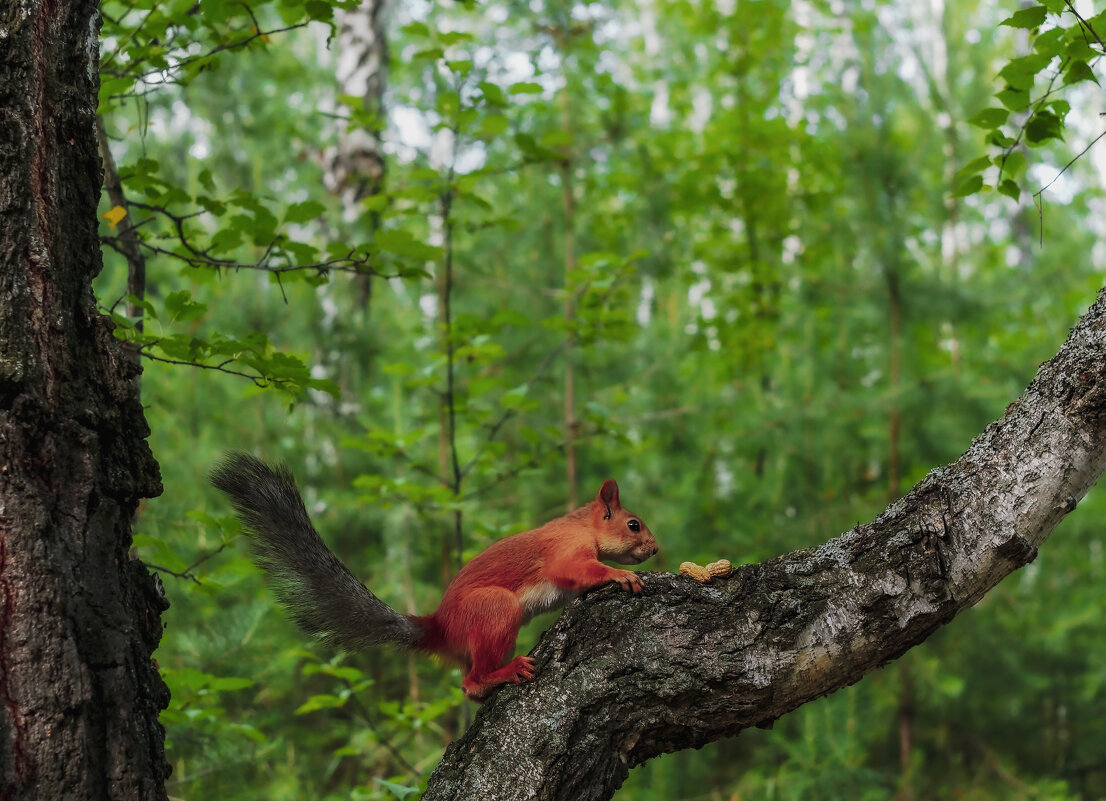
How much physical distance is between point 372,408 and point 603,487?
12.3ft

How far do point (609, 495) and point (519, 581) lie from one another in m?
0.39

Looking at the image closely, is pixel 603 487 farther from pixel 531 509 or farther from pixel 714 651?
pixel 531 509

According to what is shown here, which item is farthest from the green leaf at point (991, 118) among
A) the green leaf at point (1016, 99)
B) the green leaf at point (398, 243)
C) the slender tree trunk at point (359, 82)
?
the slender tree trunk at point (359, 82)

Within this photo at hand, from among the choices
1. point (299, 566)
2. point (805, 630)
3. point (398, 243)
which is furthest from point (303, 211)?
point (805, 630)

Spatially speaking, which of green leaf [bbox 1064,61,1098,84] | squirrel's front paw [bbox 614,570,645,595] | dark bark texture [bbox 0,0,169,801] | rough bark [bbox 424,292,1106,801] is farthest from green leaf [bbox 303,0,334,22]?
green leaf [bbox 1064,61,1098,84]

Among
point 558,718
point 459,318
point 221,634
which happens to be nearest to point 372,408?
point 221,634

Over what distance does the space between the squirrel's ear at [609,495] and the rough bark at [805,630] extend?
0.85m

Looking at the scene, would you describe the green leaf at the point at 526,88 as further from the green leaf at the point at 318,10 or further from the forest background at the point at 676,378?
the green leaf at the point at 318,10

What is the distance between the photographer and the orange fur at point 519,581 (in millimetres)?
2100

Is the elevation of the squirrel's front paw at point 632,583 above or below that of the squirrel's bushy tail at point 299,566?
below

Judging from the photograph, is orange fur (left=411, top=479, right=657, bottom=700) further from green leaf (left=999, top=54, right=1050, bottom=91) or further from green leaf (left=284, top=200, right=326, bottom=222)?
green leaf (left=999, top=54, right=1050, bottom=91)

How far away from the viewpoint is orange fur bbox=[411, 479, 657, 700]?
82.7 inches

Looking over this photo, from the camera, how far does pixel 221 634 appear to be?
12.7 feet

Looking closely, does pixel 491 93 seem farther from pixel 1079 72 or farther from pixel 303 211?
pixel 1079 72
